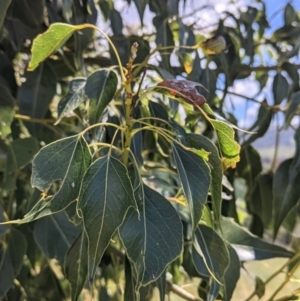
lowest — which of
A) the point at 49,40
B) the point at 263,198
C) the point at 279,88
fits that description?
the point at 263,198

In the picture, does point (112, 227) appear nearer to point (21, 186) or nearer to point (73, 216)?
point (73, 216)

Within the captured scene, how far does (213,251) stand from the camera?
40 centimetres

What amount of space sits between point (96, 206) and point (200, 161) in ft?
0.30

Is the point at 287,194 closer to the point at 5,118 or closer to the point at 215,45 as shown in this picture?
the point at 215,45

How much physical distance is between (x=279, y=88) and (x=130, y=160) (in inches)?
10.6

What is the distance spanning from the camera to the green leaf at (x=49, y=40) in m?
0.36

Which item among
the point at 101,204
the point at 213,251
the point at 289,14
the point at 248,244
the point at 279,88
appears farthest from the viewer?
the point at 289,14

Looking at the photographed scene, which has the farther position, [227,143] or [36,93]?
[36,93]

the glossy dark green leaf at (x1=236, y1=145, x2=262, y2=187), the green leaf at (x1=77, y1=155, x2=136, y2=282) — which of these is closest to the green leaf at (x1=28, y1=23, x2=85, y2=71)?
the green leaf at (x1=77, y1=155, x2=136, y2=282)

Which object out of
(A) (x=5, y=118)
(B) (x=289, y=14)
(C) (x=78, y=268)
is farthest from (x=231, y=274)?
(B) (x=289, y=14)

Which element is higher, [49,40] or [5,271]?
[49,40]

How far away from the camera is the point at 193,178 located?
13.4 inches

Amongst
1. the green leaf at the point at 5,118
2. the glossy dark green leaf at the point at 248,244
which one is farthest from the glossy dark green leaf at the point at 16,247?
the glossy dark green leaf at the point at 248,244

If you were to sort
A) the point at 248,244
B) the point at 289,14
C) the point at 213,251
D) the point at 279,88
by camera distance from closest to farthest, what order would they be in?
the point at 213,251 → the point at 248,244 → the point at 279,88 → the point at 289,14
